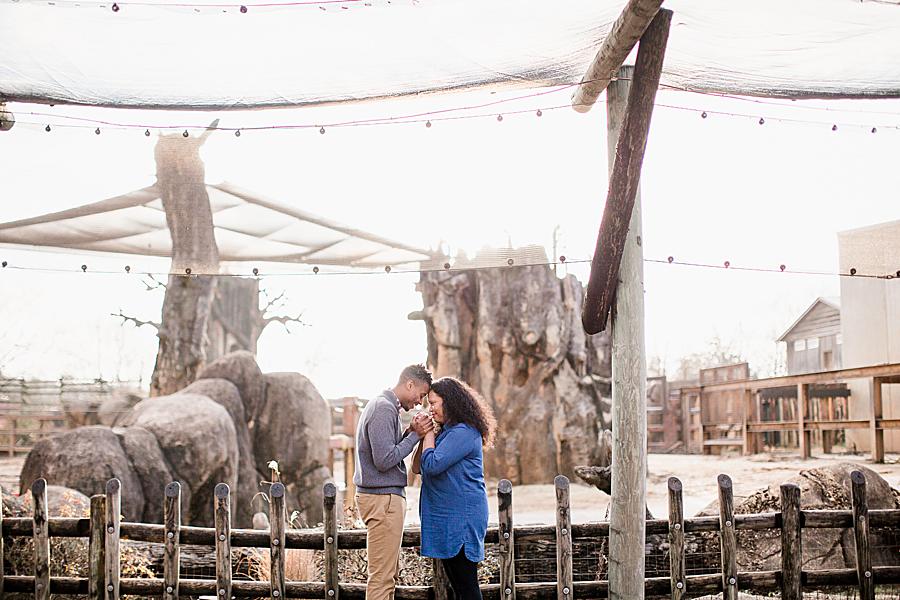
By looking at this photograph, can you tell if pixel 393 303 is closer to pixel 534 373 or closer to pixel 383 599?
pixel 534 373

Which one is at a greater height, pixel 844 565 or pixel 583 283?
pixel 583 283

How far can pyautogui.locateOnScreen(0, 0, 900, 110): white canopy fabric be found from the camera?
3486 millimetres

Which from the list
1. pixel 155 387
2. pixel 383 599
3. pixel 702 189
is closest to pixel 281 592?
pixel 383 599

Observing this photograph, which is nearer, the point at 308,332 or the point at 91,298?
the point at 91,298

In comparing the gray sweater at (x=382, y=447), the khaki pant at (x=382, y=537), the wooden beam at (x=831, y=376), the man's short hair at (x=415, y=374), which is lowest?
the khaki pant at (x=382, y=537)

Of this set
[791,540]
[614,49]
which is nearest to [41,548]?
[614,49]

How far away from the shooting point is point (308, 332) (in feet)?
105

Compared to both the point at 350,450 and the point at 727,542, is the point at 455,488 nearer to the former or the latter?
the point at 727,542

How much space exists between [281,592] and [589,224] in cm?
248

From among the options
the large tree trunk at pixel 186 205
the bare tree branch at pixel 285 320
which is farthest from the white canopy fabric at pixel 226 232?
the bare tree branch at pixel 285 320

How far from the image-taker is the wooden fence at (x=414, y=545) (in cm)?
431

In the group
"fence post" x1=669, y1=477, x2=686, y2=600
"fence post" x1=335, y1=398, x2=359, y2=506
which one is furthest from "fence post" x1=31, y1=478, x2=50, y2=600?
"fence post" x1=335, y1=398, x2=359, y2=506

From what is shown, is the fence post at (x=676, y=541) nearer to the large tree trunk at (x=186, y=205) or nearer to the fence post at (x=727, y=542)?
the fence post at (x=727, y=542)

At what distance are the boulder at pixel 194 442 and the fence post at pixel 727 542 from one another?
24.8 feet
